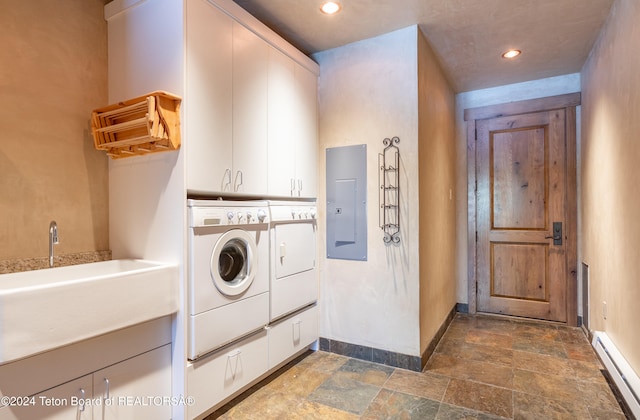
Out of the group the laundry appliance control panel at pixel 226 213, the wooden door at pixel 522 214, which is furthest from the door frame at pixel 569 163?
the laundry appliance control panel at pixel 226 213

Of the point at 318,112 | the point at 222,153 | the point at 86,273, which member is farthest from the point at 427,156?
the point at 86,273

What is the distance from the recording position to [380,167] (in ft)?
9.32

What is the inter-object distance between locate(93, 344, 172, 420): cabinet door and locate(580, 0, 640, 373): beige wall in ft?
8.86

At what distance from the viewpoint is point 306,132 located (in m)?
2.94

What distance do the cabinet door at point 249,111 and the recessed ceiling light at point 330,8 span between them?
476 millimetres

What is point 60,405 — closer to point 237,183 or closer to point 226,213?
point 226,213

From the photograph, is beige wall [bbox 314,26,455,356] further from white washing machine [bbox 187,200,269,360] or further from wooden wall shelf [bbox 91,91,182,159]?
wooden wall shelf [bbox 91,91,182,159]

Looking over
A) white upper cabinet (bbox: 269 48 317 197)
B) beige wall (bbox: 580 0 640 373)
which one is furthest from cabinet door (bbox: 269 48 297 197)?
beige wall (bbox: 580 0 640 373)

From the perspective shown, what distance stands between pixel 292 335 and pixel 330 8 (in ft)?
7.94

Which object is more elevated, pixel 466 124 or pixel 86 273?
pixel 466 124

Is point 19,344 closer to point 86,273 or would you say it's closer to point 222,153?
point 86,273

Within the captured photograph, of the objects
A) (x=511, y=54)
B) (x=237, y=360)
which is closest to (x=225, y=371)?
(x=237, y=360)

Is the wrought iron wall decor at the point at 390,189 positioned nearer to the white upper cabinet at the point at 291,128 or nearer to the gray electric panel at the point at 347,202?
the gray electric panel at the point at 347,202

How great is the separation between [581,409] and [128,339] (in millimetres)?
2681
